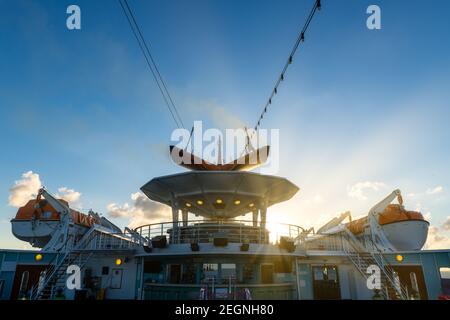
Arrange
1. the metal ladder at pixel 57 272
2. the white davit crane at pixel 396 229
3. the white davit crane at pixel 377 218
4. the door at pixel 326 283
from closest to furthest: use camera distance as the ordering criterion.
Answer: the metal ladder at pixel 57 272 < the door at pixel 326 283 < the white davit crane at pixel 377 218 < the white davit crane at pixel 396 229

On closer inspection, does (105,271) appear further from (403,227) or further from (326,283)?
(403,227)

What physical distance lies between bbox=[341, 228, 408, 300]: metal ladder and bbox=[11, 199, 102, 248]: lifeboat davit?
29.2 metres

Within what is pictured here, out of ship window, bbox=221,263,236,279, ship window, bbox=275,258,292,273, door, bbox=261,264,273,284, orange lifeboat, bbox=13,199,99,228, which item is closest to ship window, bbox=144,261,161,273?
ship window, bbox=221,263,236,279

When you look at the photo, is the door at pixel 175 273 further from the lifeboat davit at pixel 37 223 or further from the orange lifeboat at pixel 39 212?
the orange lifeboat at pixel 39 212

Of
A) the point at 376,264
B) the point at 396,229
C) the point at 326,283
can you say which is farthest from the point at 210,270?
the point at 396,229

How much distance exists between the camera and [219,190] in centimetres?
2445

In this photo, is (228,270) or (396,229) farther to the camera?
(396,229)

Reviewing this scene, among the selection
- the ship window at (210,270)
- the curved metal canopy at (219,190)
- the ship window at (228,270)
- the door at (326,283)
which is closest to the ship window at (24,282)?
the curved metal canopy at (219,190)

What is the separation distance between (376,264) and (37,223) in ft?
113

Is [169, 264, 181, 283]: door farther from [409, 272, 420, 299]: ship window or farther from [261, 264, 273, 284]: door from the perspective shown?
[409, 272, 420, 299]: ship window

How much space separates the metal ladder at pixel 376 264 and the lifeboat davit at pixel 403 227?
17.7 feet

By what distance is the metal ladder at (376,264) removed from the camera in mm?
20555
